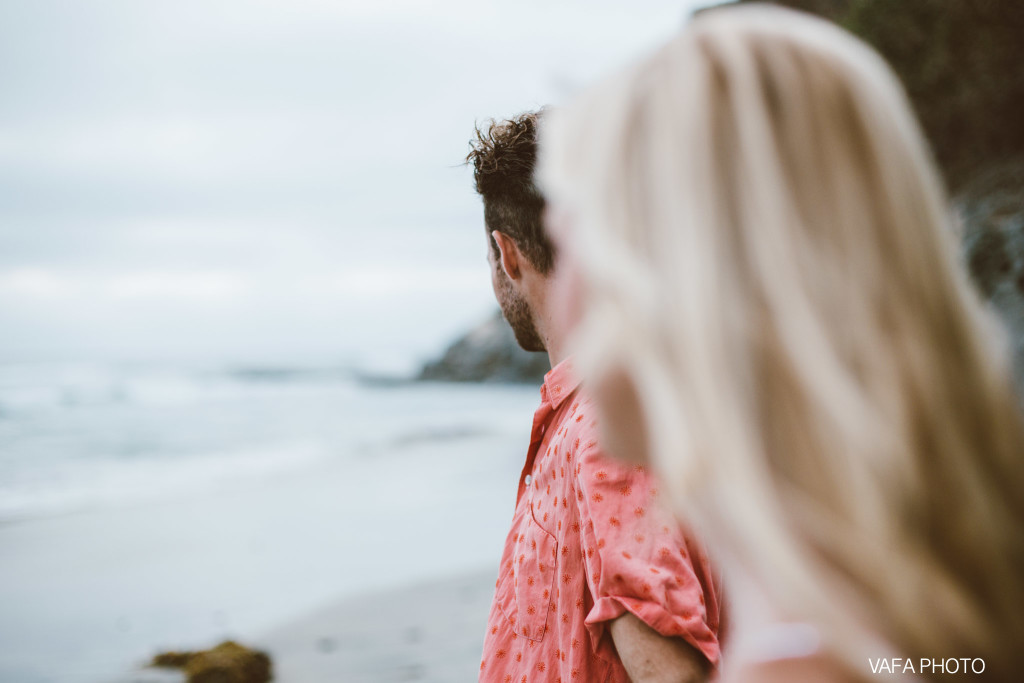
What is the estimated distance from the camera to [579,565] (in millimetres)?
1996

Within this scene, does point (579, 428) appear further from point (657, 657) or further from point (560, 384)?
point (657, 657)

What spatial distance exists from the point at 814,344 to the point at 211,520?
1078 cm

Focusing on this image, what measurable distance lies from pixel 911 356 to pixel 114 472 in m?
15.2

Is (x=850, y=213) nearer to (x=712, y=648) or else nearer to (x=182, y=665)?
(x=712, y=648)

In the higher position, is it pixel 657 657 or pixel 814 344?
pixel 814 344

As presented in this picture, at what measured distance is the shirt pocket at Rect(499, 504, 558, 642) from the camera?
6.72 ft

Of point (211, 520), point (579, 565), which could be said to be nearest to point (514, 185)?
point (579, 565)

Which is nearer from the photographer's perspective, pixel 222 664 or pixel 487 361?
pixel 222 664

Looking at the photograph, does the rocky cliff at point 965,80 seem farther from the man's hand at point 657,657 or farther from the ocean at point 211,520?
the man's hand at point 657,657

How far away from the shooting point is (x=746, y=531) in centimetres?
82

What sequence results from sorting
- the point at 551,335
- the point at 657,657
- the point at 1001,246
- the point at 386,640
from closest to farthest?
the point at 657,657 < the point at 551,335 < the point at 386,640 < the point at 1001,246

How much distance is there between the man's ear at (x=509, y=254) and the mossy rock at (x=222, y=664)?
14.7 ft

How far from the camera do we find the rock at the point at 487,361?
42.0 meters

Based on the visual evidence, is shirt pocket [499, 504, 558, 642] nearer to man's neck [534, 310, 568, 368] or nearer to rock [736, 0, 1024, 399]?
man's neck [534, 310, 568, 368]
